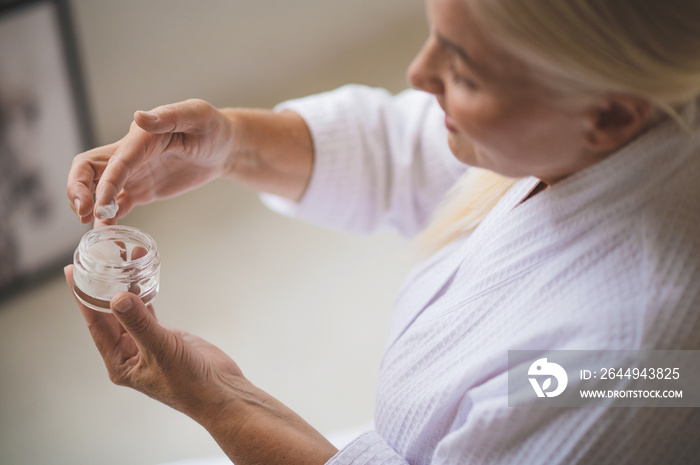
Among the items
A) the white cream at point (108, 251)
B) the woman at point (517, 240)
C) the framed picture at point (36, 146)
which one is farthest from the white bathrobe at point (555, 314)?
the framed picture at point (36, 146)

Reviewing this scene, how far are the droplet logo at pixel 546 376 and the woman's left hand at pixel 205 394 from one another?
0.69 ft

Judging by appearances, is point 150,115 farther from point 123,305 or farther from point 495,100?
point 495,100

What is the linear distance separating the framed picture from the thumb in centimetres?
43

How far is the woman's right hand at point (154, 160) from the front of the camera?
22.0 inches

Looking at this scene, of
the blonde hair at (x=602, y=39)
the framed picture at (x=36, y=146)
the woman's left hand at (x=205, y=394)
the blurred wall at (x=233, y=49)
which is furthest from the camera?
the blurred wall at (x=233, y=49)

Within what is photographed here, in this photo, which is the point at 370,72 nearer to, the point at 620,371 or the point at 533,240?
the point at 533,240

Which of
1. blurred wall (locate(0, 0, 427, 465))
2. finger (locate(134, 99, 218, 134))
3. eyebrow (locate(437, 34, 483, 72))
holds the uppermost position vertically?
eyebrow (locate(437, 34, 483, 72))

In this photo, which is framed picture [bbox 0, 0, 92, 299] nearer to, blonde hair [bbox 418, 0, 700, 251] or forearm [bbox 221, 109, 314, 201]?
forearm [bbox 221, 109, 314, 201]

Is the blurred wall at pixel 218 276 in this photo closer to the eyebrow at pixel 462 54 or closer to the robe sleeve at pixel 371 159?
the robe sleeve at pixel 371 159

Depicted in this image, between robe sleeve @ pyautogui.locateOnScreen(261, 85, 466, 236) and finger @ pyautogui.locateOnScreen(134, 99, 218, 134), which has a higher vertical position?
finger @ pyautogui.locateOnScreen(134, 99, 218, 134)

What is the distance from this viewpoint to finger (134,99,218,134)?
0.56 m

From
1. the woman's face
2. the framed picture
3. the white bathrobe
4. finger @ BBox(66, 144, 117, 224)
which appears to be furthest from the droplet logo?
the framed picture

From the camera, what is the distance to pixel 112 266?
544mm

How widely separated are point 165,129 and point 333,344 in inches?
26.4
